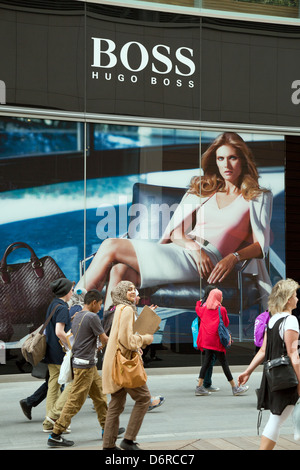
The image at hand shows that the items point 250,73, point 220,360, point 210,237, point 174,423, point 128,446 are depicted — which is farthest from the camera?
point 250,73

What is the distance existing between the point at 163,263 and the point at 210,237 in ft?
3.56

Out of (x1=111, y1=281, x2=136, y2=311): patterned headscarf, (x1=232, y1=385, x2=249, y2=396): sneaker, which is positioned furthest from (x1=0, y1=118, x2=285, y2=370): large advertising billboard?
A: (x1=111, y1=281, x2=136, y2=311): patterned headscarf

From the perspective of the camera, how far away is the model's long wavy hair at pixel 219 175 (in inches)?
540

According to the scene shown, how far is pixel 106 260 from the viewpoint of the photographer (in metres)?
13.1

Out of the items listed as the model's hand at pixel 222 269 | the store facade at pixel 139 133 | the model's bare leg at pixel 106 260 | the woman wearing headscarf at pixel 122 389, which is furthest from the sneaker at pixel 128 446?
the model's hand at pixel 222 269

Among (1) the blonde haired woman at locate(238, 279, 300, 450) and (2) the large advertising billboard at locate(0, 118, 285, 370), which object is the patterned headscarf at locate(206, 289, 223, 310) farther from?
(1) the blonde haired woman at locate(238, 279, 300, 450)

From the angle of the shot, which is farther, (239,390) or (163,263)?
(163,263)

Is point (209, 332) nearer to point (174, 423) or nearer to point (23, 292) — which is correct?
point (174, 423)

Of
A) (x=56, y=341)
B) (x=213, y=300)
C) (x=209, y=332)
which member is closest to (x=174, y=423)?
(x=56, y=341)

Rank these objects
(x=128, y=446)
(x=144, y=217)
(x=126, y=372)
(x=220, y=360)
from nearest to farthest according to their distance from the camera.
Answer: (x=126, y=372), (x=128, y=446), (x=220, y=360), (x=144, y=217)

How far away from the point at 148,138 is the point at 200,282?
2.95 meters

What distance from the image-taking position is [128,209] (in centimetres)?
1324

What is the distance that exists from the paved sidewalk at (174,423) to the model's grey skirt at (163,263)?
82.9 inches

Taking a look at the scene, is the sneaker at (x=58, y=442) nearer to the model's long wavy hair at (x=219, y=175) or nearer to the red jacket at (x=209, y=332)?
the red jacket at (x=209, y=332)
